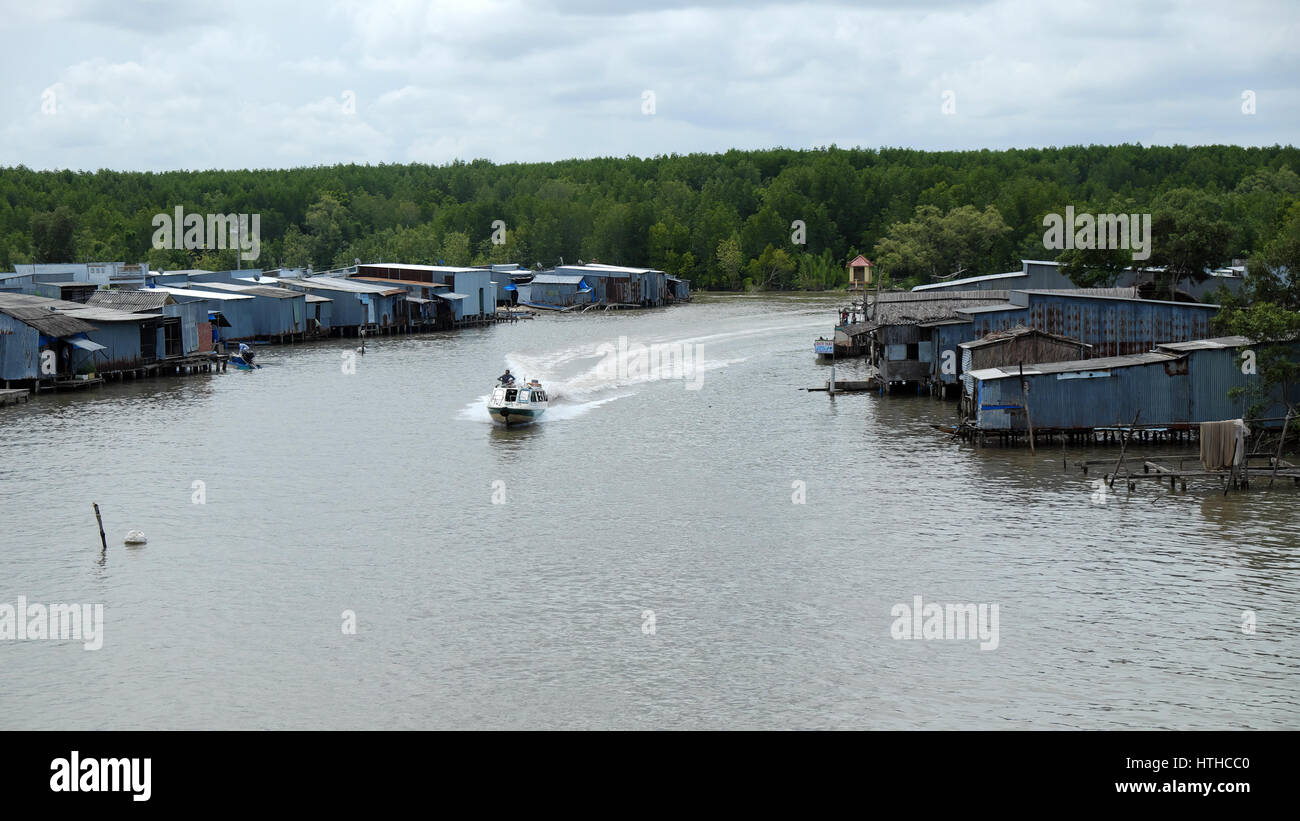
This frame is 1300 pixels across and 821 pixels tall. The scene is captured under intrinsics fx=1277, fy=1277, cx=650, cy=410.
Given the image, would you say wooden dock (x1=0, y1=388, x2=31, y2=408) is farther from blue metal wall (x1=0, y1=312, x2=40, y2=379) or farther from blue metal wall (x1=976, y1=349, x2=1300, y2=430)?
blue metal wall (x1=976, y1=349, x2=1300, y2=430)

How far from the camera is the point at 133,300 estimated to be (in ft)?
235

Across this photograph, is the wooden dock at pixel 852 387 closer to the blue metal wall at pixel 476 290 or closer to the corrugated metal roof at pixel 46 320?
the corrugated metal roof at pixel 46 320

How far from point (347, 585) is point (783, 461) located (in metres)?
18.4

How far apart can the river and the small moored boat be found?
81 centimetres

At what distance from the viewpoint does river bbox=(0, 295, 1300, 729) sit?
22.4m

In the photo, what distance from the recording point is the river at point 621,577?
2236cm

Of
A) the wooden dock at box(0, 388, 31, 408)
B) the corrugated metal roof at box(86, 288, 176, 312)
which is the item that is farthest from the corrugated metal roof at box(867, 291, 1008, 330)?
the corrugated metal roof at box(86, 288, 176, 312)

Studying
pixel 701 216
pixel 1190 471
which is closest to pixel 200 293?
pixel 1190 471

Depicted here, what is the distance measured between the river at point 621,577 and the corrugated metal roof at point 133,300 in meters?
19.0

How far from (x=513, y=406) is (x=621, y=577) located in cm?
2167

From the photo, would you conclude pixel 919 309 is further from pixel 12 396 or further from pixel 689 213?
pixel 689 213

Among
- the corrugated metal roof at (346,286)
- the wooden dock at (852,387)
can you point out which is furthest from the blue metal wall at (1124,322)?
the corrugated metal roof at (346,286)
